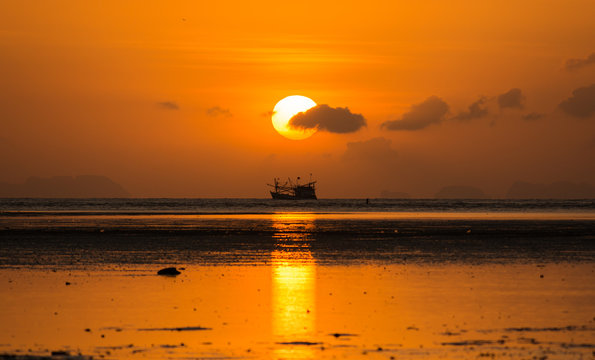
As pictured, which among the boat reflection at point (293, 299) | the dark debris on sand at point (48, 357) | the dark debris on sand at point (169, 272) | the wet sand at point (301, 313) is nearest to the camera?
the dark debris on sand at point (48, 357)

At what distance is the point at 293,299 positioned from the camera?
99.0 feet

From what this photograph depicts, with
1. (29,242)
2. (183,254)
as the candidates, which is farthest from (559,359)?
(29,242)

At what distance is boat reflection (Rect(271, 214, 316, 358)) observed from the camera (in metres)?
22.2

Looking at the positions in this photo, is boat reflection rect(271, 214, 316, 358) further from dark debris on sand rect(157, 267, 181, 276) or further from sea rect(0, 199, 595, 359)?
dark debris on sand rect(157, 267, 181, 276)

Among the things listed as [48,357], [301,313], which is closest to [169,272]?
[301,313]

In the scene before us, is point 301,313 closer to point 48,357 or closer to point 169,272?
point 48,357

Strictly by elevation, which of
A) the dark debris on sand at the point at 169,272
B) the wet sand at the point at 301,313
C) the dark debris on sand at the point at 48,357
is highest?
the dark debris on sand at the point at 169,272

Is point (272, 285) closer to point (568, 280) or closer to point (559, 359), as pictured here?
point (568, 280)

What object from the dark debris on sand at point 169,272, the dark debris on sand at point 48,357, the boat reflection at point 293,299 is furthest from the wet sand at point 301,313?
the dark debris on sand at point 169,272

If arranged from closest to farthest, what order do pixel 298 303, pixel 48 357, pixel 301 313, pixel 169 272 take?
1. pixel 48 357
2. pixel 301 313
3. pixel 298 303
4. pixel 169 272

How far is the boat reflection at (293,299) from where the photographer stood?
22.2m

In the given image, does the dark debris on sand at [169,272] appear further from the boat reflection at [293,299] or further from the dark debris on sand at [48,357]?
the dark debris on sand at [48,357]

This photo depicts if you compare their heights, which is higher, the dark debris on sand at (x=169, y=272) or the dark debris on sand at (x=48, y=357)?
the dark debris on sand at (x=169, y=272)

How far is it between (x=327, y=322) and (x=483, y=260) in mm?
23312
